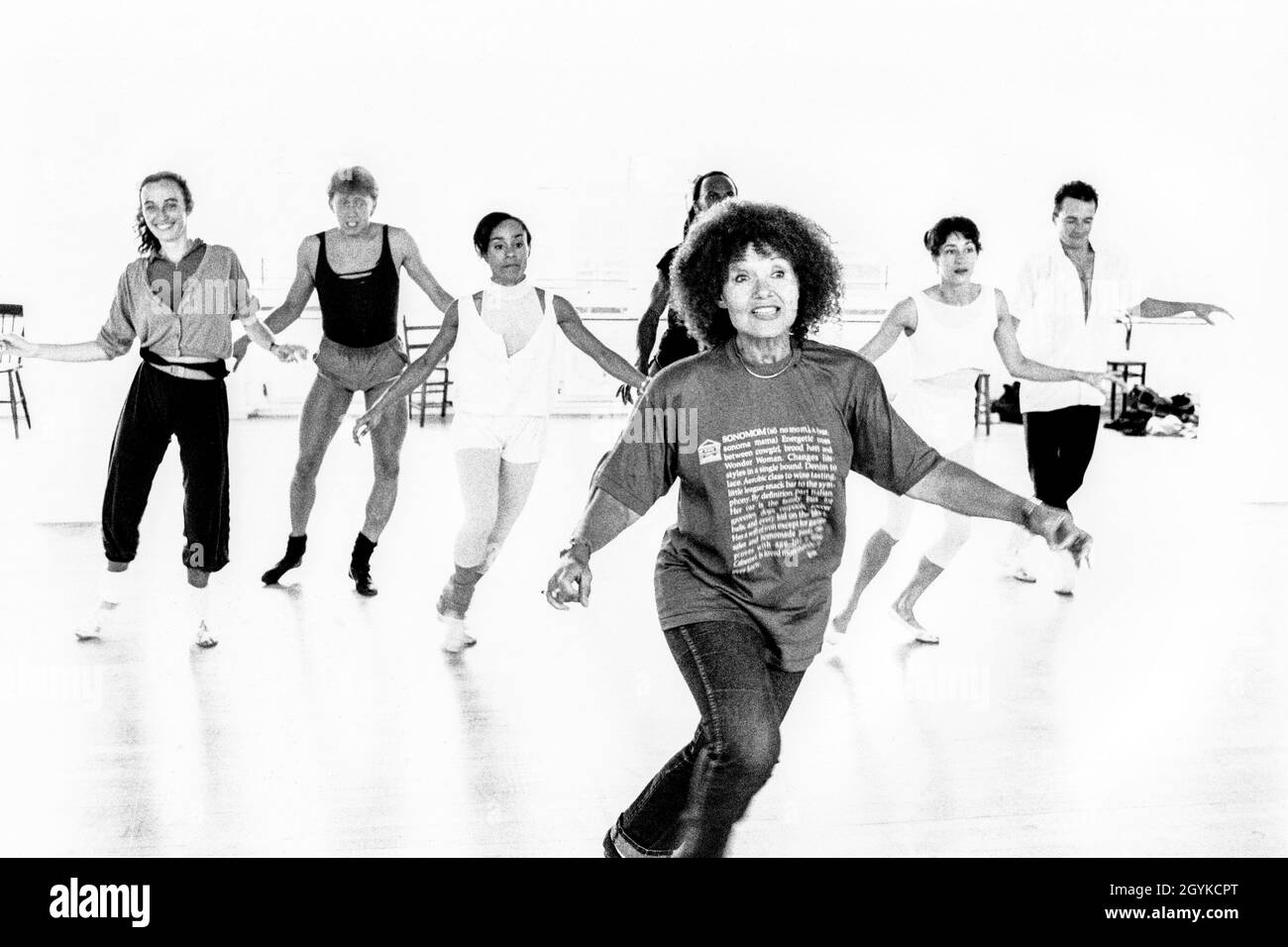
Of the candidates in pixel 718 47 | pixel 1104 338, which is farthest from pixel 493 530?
pixel 718 47

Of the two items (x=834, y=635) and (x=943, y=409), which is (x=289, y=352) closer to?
(x=834, y=635)

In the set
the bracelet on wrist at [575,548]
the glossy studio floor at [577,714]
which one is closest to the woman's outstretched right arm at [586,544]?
the bracelet on wrist at [575,548]

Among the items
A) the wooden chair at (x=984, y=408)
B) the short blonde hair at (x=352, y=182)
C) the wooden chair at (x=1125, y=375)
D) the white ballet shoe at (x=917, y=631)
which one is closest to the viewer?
the white ballet shoe at (x=917, y=631)

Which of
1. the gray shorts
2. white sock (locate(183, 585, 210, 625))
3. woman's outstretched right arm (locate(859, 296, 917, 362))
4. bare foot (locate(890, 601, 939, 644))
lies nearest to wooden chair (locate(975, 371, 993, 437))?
bare foot (locate(890, 601, 939, 644))

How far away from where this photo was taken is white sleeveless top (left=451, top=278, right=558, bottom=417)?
14.1 ft

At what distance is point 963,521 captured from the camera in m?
4.47

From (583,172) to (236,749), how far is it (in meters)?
7.89

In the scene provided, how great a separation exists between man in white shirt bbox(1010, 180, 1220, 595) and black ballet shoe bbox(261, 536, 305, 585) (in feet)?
8.88

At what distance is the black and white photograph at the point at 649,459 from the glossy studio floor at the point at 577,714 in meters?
0.02

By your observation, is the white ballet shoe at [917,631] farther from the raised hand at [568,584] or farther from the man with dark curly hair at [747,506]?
the raised hand at [568,584]

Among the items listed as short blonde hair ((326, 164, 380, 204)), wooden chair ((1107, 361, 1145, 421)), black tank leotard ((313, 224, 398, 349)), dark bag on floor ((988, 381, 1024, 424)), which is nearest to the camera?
short blonde hair ((326, 164, 380, 204))

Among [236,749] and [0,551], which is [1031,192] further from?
[236,749]

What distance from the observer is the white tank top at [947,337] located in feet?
14.5

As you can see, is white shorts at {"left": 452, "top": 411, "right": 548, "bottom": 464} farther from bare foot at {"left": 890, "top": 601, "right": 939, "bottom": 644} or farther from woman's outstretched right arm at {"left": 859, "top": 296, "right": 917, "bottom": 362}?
bare foot at {"left": 890, "top": 601, "right": 939, "bottom": 644}
